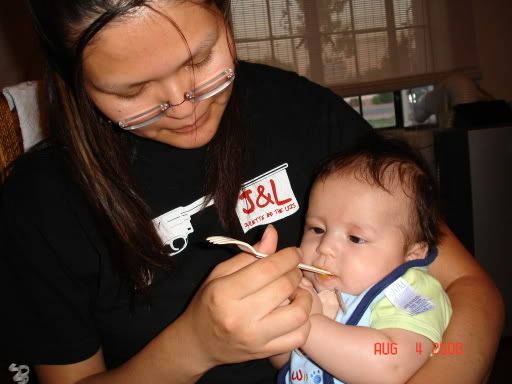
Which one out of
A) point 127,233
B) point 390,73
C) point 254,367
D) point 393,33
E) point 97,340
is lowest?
A: point 254,367

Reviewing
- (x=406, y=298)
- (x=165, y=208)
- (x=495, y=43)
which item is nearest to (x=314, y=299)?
(x=406, y=298)

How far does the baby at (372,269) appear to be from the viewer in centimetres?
81

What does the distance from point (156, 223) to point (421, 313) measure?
0.63 m

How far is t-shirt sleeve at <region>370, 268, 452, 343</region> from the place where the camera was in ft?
2.72

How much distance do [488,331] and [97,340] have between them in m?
0.91

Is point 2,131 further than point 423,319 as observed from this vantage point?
Yes

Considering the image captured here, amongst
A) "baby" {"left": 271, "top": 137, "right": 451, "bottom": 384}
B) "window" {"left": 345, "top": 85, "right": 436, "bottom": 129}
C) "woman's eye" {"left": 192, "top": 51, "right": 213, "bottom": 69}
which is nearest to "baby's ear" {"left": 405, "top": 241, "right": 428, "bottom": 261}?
"baby" {"left": 271, "top": 137, "right": 451, "bottom": 384}

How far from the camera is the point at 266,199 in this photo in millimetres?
1080

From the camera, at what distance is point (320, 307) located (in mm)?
909

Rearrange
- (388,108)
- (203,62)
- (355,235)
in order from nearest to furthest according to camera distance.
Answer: (203,62)
(355,235)
(388,108)

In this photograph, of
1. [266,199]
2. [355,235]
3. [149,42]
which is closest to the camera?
[149,42]

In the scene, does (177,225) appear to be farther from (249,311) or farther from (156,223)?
(249,311)

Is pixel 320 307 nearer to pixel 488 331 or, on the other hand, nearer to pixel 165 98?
pixel 488 331

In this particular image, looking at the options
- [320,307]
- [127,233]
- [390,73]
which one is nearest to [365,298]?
[320,307]
